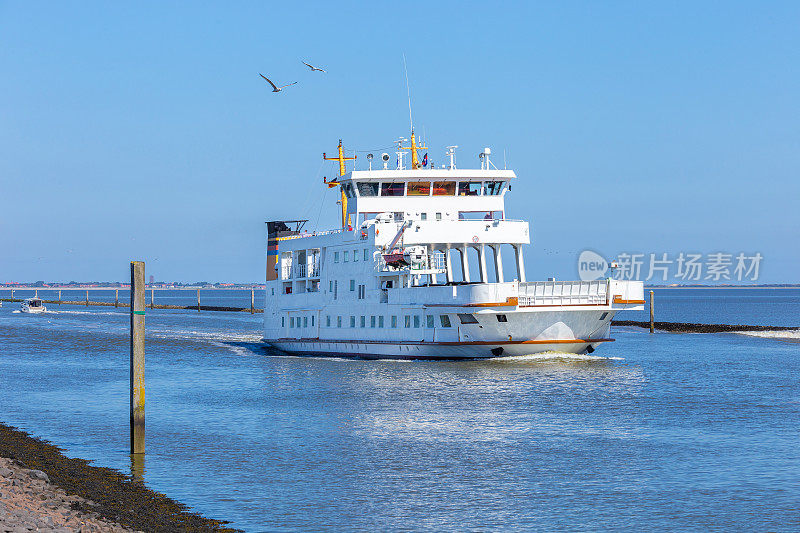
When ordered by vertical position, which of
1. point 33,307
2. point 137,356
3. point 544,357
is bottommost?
point 544,357

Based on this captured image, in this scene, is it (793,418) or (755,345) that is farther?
(755,345)

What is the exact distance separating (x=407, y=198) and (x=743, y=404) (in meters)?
20.7

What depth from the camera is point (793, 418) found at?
29125mm

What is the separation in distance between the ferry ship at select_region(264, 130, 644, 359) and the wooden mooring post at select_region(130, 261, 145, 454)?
63.5 feet

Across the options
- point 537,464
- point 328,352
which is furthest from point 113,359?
point 537,464

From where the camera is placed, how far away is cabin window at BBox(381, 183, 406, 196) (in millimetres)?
48312

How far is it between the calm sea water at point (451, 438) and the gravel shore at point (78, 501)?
27.9 inches

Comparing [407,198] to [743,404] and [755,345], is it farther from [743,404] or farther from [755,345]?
[755,345]

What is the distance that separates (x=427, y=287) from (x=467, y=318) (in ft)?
7.68

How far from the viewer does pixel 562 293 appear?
4112cm

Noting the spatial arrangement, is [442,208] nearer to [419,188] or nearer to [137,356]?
[419,188]

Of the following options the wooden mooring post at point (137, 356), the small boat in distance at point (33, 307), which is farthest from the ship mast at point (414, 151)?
the small boat in distance at point (33, 307)

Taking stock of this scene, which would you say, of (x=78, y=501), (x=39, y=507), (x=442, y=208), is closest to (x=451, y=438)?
(x=78, y=501)

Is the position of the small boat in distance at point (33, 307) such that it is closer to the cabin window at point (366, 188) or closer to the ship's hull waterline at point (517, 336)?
the cabin window at point (366, 188)
